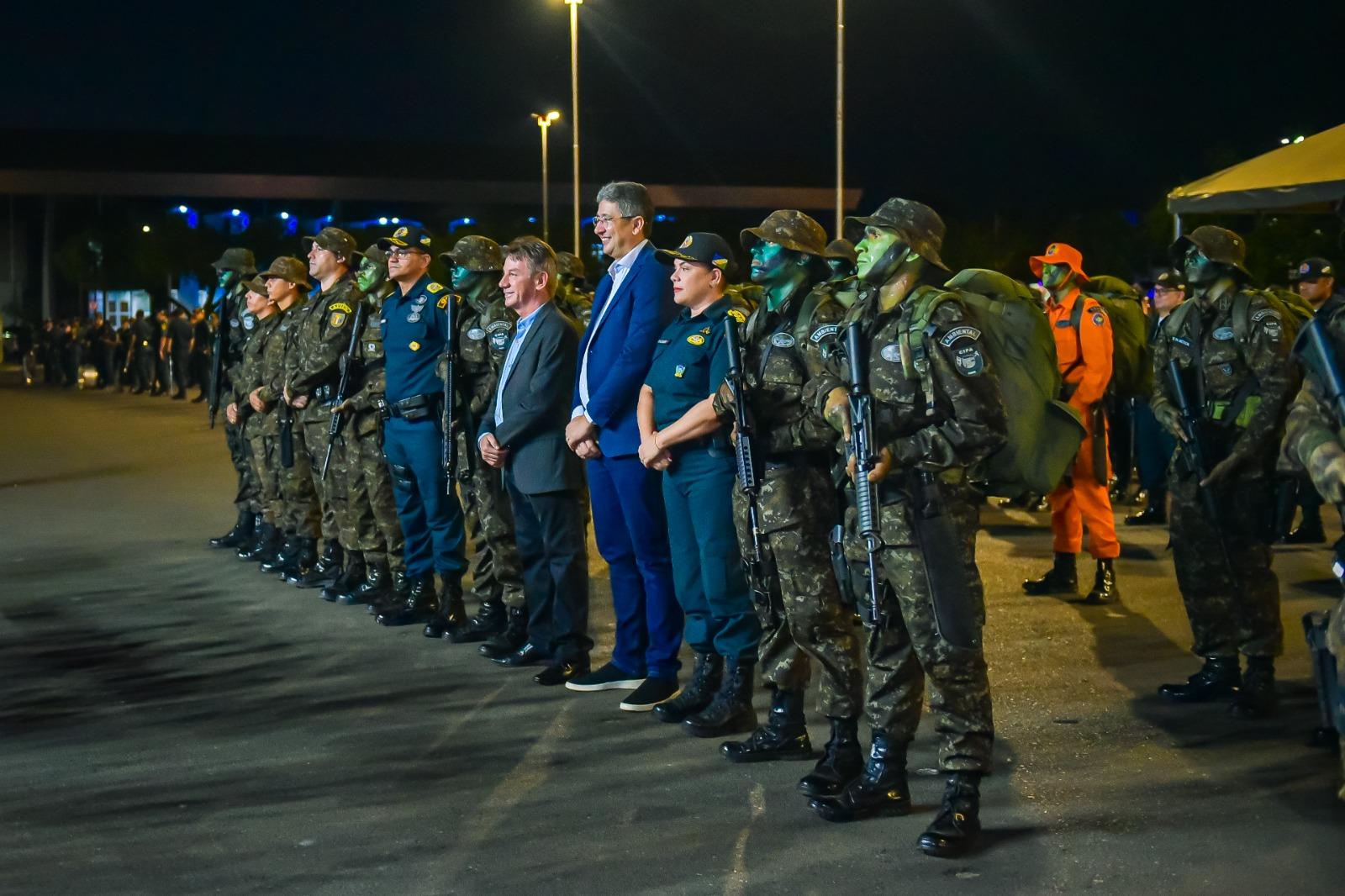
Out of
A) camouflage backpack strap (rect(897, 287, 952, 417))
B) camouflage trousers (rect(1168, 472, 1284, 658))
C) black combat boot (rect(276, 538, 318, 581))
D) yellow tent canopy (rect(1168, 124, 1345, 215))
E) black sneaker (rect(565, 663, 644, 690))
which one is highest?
yellow tent canopy (rect(1168, 124, 1345, 215))

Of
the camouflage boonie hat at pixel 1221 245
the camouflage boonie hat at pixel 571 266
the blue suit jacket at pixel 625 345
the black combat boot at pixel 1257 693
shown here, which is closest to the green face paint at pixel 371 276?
the blue suit jacket at pixel 625 345

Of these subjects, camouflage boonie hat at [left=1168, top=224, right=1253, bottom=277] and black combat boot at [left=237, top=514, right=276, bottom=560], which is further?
black combat boot at [left=237, top=514, right=276, bottom=560]

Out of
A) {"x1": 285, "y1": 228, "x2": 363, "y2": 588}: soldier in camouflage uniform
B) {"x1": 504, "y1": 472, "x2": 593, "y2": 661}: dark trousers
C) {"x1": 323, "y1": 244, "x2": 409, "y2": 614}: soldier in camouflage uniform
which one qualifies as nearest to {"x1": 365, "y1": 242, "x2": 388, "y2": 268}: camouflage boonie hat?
{"x1": 323, "y1": 244, "x2": 409, "y2": 614}: soldier in camouflage uniform

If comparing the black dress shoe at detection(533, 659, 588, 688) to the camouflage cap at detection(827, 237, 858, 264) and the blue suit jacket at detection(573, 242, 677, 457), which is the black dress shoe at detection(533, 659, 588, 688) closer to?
the blue suit jacket at detection(573, 242, 677, 457)

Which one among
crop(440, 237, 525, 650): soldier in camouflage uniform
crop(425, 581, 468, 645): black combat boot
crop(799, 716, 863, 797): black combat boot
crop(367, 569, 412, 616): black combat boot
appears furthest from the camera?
crop(367, 569, 412, 616): black combat boot

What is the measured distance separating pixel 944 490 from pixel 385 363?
14.9 ft

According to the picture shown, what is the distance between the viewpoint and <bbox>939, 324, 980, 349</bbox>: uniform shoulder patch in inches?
190

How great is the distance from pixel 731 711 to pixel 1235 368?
98.5 inches

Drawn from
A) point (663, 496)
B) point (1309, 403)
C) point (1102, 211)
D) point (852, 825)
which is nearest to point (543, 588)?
point (663, 496)

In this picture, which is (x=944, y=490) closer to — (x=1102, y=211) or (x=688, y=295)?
(x=688, y=295)

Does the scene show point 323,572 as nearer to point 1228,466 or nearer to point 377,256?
point 377,256

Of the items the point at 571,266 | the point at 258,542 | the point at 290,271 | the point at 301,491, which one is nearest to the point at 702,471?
the point at 301,491

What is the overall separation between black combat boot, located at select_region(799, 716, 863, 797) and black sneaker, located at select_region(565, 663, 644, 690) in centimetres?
175

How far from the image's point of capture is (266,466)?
10.9 m
